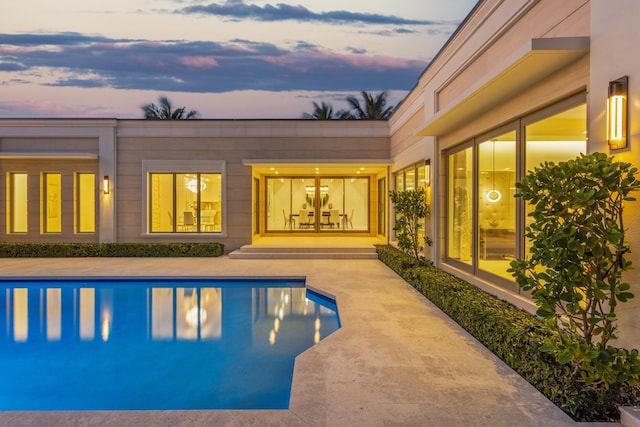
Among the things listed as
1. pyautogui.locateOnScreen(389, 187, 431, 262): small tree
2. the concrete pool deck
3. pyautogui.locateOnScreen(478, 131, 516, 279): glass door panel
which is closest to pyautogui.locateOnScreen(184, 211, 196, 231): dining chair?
pyautogui.locateOnScreen(389, 187, 431, 262): small tree

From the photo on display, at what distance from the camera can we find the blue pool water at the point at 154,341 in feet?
13.3

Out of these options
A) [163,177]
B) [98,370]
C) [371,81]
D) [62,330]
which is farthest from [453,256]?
[371,81]

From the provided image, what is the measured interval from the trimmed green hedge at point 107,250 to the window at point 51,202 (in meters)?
1.01

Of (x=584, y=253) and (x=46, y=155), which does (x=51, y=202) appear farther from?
(x=584, y=253)

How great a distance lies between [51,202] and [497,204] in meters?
13.6

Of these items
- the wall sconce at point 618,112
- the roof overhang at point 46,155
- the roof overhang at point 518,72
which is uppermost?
the roof overhang at point 46,155

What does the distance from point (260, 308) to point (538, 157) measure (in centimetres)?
510

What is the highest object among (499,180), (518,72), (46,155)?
(46,155)

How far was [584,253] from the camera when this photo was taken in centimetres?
310

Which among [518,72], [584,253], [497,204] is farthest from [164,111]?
[584,253]

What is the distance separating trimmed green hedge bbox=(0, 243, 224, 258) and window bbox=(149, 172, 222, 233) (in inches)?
36.4

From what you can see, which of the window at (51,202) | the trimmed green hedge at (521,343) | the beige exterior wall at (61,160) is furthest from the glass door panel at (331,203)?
the trimmed green hedge at (521,343)

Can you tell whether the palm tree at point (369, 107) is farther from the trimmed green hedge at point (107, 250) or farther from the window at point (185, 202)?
the trimmed green hedge at point (107, 250)

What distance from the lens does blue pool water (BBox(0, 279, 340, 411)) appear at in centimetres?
407
